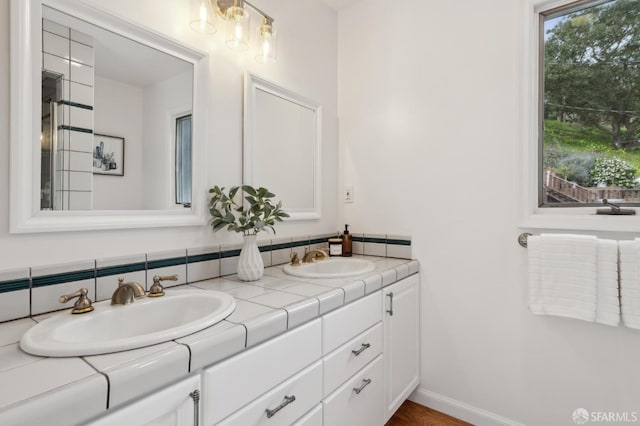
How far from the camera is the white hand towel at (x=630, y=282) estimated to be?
1247mm

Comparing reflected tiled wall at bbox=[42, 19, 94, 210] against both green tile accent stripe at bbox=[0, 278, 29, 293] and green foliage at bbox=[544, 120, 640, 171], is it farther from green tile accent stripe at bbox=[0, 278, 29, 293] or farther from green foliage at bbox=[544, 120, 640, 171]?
green foliage at bbox=[544, 120, 640, 171]

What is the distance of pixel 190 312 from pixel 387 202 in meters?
1.31

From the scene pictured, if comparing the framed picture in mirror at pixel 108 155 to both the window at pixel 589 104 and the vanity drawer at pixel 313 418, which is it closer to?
the vanity drawer at pixel 313 418

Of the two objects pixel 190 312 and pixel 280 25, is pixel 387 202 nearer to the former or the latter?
pixel 280 25

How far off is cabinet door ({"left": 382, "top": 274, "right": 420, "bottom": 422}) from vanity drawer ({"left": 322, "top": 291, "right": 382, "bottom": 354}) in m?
0.09

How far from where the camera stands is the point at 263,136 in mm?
1701

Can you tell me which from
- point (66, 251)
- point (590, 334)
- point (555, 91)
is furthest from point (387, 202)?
point (66, 251)

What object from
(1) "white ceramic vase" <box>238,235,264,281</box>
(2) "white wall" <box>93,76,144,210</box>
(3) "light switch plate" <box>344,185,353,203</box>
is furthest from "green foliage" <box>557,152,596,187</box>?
(2) "white wall" <box>93,76,144,210</box>

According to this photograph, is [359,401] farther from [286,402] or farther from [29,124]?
[29,124]

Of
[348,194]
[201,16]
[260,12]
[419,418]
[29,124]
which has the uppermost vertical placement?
[260,12]

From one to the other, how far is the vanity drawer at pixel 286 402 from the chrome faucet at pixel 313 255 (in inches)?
28.7

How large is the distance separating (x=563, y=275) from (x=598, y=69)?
963 mm

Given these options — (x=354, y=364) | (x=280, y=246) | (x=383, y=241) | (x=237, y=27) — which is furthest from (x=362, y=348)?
(x=237, y=27)

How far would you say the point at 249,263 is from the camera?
1.36 m
